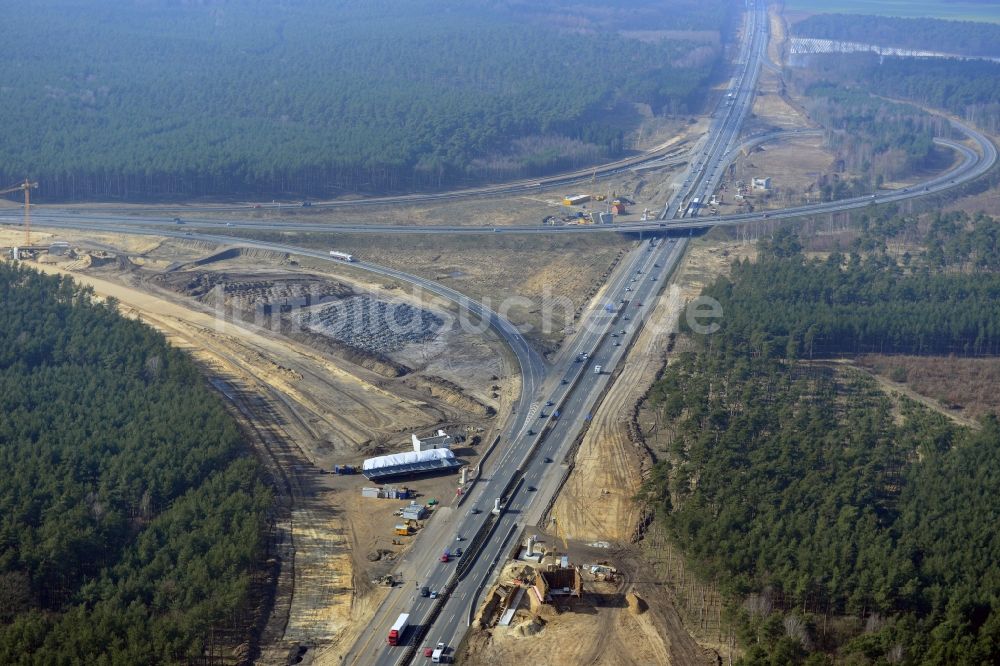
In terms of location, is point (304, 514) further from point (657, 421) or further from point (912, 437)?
point (912, 437)

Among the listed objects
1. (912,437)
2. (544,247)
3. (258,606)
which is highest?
(544,247)

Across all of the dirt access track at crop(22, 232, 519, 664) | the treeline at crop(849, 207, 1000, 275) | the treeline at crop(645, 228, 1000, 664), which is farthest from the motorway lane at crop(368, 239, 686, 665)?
the treeline at crop(849, 207, 1000, 275)

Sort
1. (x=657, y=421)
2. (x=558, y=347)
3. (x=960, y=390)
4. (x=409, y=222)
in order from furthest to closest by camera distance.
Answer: (x=409, y=222) < (x=558, y=347) < (x=960, y=390) < (x=657, y=421)

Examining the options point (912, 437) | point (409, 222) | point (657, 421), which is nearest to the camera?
point (912, 437)

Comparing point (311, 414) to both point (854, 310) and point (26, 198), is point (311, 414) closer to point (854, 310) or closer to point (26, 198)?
point (854, 310)

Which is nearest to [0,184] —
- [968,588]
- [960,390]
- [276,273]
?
[276,273]

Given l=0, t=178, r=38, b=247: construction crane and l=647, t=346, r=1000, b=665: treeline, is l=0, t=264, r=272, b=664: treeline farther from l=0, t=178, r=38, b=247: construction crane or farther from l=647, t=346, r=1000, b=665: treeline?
l=0, t=178, r=38, b=247: construction crane

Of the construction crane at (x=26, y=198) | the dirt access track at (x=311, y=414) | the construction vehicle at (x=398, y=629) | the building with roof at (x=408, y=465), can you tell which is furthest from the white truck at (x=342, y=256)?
the construction vehicle at (x=398, y=629)
